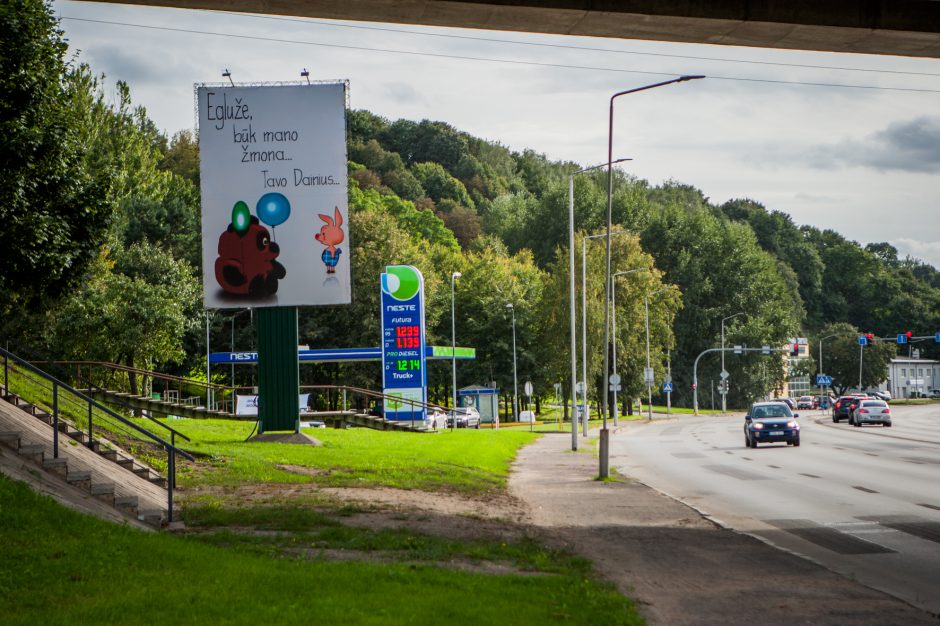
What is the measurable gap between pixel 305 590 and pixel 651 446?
36283 millimetres

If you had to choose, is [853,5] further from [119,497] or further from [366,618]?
[119,497]

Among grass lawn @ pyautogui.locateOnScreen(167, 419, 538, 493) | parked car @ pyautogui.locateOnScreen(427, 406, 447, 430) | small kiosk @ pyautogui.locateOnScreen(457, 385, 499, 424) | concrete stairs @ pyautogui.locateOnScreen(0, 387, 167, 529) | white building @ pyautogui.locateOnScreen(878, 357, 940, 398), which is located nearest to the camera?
concrete stairs @ pyautogui.locateOnScreen(0, 387, 167, 529)

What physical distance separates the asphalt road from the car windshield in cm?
123

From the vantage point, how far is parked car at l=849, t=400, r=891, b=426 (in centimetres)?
6322

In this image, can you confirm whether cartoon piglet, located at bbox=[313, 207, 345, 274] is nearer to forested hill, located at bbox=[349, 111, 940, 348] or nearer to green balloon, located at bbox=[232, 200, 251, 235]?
green balloon, located at bbox=[232, 200, 251, 235]

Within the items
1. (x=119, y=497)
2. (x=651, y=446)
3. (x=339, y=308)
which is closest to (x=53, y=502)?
(x=119, y=497)

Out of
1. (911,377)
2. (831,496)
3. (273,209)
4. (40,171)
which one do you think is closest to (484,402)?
(273,209)

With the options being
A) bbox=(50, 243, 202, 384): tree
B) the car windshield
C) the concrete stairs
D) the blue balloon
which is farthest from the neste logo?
the concrete stairs

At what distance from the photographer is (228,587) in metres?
10.1

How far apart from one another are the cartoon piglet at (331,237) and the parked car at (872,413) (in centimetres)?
4111

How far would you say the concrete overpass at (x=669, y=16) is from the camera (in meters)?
14.8

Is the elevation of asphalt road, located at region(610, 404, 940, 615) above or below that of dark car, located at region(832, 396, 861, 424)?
above

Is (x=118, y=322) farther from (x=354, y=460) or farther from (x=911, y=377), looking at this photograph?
(x=911, y=377)

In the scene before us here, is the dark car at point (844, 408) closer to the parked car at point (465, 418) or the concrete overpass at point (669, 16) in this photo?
the parked car at point (465, 418)
